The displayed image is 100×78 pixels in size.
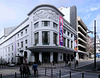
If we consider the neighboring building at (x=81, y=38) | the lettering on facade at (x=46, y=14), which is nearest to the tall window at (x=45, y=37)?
Answer: the lettering on facade at (x=46, y=14)

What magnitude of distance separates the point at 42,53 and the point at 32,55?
14.8ft

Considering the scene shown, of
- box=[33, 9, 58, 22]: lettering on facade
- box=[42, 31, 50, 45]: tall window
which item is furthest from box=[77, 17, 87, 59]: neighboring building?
box=[42, 31, 50, 45]: tall window

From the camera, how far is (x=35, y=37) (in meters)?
39.3

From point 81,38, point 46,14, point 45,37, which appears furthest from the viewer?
point 81,38

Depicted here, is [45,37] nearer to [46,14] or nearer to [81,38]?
[46,14]

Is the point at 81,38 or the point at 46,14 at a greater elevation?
the point at 46,14

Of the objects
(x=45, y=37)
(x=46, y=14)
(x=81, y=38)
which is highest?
(x=46, y=14)

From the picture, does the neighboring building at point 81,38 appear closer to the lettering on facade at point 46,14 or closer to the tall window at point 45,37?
the lettering on facade at point 46,14

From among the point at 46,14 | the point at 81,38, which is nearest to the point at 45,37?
the point at 46,14

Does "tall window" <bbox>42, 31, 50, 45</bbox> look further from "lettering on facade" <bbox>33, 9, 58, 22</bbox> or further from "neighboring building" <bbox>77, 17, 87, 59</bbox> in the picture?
"neighboring building" <bbox>77, 17, 87, 59</bbox>

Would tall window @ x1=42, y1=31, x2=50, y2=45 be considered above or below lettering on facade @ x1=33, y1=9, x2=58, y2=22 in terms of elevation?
below

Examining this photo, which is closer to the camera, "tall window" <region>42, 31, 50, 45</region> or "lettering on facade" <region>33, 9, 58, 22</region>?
"tall window" <region>42, 31, 50, 45</region>

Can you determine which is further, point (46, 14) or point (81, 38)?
point (81, 38)

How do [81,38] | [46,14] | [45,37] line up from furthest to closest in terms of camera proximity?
[81,38]
[46,14]
[45,37]
